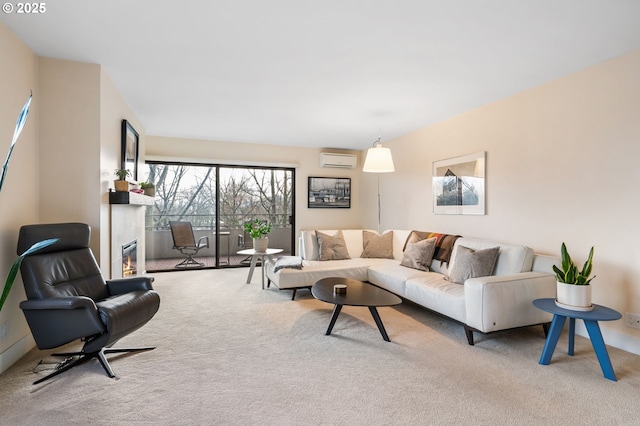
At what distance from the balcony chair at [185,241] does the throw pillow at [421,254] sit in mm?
3757

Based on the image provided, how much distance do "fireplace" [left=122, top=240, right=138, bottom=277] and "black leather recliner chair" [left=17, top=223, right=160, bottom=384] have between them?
114 centimetres

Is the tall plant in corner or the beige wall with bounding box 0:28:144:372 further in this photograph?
the beige wall with bounding box 0:28:144:372

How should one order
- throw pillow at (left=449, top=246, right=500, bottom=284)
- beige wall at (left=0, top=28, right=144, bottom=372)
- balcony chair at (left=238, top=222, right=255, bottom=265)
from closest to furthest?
beige wall at (left=0, top=28, right=144, bottom=372) → throw pillow at (left=449, top=246, right=500, bottom=284) → balcony chair at (left=238, top=222, right=255, bottom=265)

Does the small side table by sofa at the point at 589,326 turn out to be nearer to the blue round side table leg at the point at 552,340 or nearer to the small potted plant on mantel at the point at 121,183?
the blue round side table leg at the point at 552,340

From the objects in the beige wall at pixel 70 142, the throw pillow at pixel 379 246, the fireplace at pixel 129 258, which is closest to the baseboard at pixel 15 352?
the beige wall at pixel 70 142

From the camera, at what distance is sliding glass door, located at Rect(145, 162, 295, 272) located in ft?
19.6

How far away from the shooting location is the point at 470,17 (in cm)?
218

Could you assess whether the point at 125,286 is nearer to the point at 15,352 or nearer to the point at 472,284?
the point at 15,352

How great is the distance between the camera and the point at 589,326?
2328mm

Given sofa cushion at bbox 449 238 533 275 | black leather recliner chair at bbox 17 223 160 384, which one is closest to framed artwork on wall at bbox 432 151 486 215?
sofa cushion at bbox 449 238 533 275

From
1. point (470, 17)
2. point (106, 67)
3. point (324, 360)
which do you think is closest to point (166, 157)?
point (106, 67)

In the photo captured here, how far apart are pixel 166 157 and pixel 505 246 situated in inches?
205

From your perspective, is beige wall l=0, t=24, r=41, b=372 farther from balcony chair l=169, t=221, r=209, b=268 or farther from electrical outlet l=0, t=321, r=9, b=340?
balcony chair l=169, t=221, r=209, b=268

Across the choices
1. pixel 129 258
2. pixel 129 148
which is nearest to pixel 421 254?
pixel 129 258
